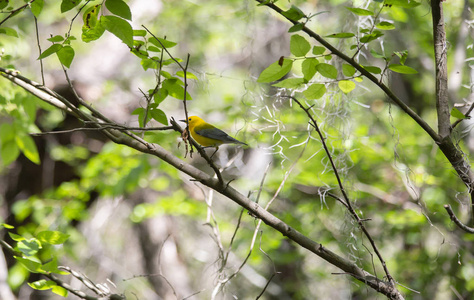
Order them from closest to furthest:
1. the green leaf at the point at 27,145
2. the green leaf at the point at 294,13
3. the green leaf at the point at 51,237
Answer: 1. the green leaf at the point at 294,13
2. the green leaf at the point at 51,237
3. the green leaf at the point at 27,145

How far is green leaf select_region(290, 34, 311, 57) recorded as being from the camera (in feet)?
4.33

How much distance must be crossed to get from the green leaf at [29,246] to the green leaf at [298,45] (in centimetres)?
121

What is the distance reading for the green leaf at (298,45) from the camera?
1318 millimetres

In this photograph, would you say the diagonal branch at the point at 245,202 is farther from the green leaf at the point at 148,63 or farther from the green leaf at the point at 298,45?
the green leaf at the point at 298,45

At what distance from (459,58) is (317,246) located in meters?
2.95

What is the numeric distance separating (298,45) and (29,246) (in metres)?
1.27

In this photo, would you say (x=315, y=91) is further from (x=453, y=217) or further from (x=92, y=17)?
(x=92, y=17)

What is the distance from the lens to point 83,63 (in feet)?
18.5

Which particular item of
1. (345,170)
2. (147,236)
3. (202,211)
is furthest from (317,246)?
(147,236)

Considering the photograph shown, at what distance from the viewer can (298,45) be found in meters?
1.33

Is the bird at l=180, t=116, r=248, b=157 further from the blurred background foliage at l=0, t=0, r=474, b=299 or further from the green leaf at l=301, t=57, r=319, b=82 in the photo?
Result: the green leaf at l=301, t=57, r=319, b=82

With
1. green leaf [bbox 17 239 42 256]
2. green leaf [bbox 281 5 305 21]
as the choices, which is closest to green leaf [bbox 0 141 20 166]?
green leaf [bbox 17 239 42 256]

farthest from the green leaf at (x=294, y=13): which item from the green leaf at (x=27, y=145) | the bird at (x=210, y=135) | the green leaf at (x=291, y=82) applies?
the green leaf at (x=27, y=145)

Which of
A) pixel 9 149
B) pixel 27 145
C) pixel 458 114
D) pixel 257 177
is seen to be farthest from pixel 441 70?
pixel 257 177
